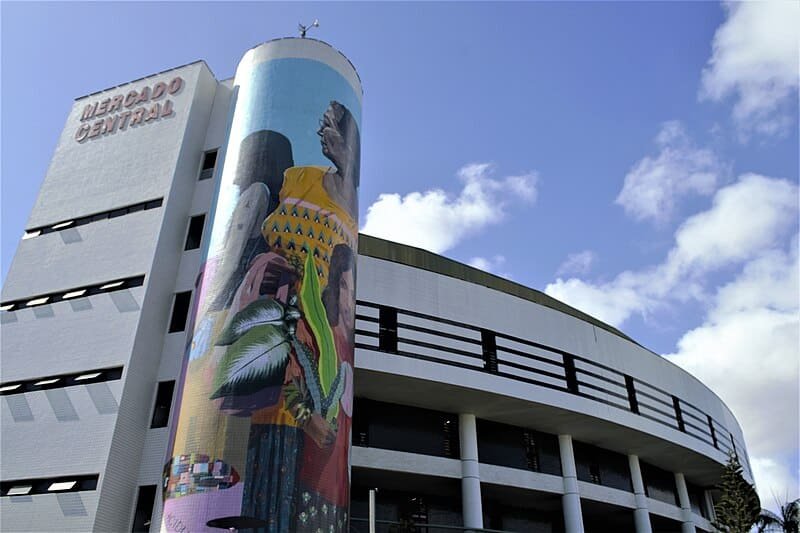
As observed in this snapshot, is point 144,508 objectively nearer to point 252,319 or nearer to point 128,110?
point 252,319

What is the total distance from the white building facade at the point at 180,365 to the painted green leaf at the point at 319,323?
3.56 meters

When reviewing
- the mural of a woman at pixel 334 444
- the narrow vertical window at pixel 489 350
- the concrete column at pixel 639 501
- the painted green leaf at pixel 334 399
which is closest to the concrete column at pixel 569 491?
the concrete column at pixel 639 501

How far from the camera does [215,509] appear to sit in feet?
60.1

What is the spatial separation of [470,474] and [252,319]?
1127 cm

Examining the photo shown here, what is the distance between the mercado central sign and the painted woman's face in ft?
23.2

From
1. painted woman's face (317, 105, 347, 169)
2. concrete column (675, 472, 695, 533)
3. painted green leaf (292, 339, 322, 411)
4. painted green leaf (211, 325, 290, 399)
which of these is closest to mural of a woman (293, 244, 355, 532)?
painted green leaf (292, 339, 322, 411)

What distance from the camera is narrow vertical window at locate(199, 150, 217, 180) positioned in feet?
88.6

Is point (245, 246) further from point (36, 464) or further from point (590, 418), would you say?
point (590, 418)

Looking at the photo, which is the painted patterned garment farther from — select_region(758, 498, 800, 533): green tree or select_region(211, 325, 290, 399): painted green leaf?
select_region(758, 498, 800, 533): green tree

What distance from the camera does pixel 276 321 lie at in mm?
20875

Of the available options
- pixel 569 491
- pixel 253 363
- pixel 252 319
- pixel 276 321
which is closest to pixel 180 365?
pixel 252 319

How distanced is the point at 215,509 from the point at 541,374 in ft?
49.2

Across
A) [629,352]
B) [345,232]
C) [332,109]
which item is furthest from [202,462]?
[629,352]
